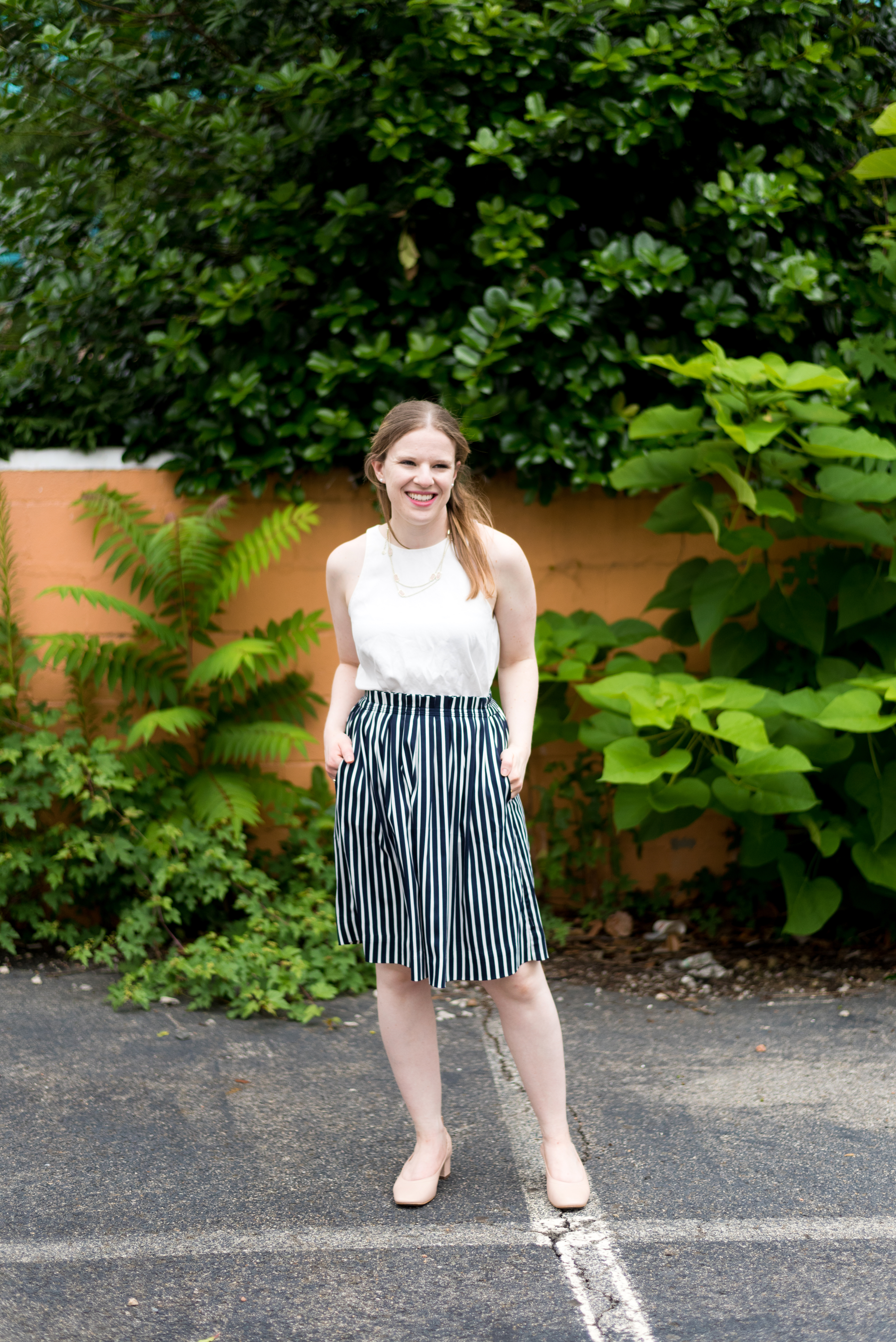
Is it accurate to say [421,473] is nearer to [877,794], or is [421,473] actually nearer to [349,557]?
[349,557]

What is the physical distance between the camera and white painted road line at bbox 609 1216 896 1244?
2412 mm

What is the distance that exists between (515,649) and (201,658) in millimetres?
2208

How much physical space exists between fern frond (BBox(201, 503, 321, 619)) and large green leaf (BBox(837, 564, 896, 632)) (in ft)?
6.35

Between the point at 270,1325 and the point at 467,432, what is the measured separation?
2912 millimetres

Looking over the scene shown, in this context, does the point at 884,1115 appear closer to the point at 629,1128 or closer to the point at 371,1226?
the point at 629,1128

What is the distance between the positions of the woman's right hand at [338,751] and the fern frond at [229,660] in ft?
4.82

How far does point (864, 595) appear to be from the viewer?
3.85m

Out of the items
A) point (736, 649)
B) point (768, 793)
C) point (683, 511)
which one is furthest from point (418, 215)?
point (768, 793)

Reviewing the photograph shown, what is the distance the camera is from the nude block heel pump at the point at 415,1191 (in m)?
2.56

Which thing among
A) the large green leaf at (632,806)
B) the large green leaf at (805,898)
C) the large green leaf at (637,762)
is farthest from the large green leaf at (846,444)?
the large green leaf at (805,898)

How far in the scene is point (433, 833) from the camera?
7.97 ft

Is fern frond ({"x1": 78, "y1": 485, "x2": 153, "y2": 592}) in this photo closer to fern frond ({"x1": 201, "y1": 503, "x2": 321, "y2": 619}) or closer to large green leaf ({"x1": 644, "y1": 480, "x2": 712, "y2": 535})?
fern frond ({"x1": 201, "y1": 503, "x2": 321, "y2": 619})

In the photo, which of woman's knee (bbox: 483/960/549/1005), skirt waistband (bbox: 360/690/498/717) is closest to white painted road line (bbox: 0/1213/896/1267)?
woman's knee (bbox: 483/960/549/1005)

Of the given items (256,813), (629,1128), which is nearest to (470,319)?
(256,813)
